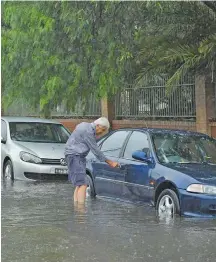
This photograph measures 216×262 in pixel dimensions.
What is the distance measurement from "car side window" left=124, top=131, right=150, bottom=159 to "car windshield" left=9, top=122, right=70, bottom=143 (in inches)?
205

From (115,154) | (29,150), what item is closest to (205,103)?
(29,150)

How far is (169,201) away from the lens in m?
9.44

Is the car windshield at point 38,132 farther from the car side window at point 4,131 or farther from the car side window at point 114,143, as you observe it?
the car side window at point 114,143

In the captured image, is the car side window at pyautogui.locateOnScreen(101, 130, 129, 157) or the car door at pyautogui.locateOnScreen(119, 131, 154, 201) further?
the car side window at pyautogui.locateOnScreen(101, 130, 129, 157)

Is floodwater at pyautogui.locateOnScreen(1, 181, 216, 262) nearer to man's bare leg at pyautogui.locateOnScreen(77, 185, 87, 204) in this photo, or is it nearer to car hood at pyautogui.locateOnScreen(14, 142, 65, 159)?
man's bare leg at pyautogui.locateOnScreen(77, 185, 87, 204)

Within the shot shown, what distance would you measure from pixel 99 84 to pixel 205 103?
12.2 feet

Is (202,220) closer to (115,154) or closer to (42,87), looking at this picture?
(115,154)

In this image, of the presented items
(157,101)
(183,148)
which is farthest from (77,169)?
(157,101)

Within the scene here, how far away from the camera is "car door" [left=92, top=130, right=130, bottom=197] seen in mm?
10727

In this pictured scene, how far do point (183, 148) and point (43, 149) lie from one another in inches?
204

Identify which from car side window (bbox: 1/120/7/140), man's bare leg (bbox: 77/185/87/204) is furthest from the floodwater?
car side window (bbox: 1/120/7/140)

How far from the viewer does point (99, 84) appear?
14312 mm

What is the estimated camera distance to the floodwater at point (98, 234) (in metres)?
6.73

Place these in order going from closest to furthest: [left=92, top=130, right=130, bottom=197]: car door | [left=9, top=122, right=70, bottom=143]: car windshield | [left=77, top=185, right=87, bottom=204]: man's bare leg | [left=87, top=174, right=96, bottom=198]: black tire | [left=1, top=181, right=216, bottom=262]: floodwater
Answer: [left=1, top=181, right=216, bottom=262]: floodwater < [left=77, top=185, right=87, bottom=204]: man's bare leg < [left=92, top=130, right=130, bottom=197]: car door < [left=87, top=174, right=96, bottom=198]: black tire < [left=9, top=122, right=70, bottom=143]: car windshield
